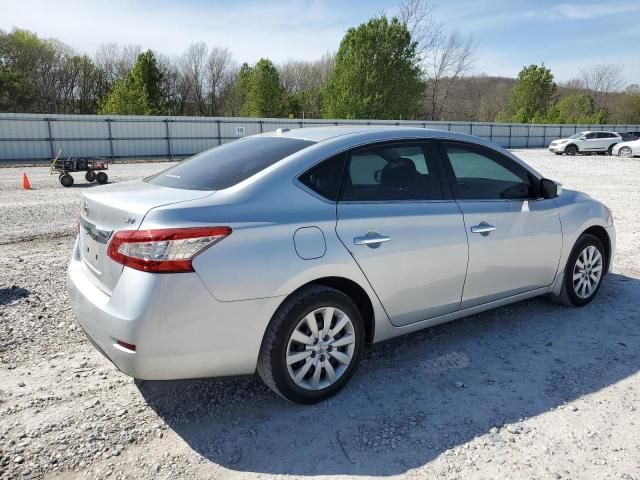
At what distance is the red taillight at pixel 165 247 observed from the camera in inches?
98.1

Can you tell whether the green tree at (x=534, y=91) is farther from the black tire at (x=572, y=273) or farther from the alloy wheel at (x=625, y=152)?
the black tire at (x=572, y=273)

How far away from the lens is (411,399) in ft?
10.3

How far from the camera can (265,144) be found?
347 cm

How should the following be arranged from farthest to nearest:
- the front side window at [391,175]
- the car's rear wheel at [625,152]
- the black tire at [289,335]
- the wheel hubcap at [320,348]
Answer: the car's rear wheel at [625,152] → the front side window at [391,175] → the wheel hubcap at [320,348] → the black tire at [289,335]

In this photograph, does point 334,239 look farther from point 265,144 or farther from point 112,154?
point 112,154

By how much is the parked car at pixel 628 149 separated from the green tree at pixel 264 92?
27986mm

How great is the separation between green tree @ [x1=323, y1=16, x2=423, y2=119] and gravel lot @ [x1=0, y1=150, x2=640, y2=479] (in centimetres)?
4299

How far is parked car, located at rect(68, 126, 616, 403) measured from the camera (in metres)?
2.55

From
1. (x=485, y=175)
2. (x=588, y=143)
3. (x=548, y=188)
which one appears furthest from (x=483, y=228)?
Answer: (x=588, y=143)

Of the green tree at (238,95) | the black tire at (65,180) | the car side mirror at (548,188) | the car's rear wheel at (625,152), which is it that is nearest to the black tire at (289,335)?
the car side mirror at (548,188)

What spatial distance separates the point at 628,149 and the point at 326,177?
103ft

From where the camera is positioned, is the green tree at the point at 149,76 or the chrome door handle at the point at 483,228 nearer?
the chrome door handle at the point at 483,228

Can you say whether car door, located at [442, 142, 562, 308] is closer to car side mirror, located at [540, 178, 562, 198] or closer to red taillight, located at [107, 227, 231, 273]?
car side mirror, located at [540, 178, 562, 198]

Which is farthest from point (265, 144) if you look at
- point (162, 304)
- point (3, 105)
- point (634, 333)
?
point (3, 105)
